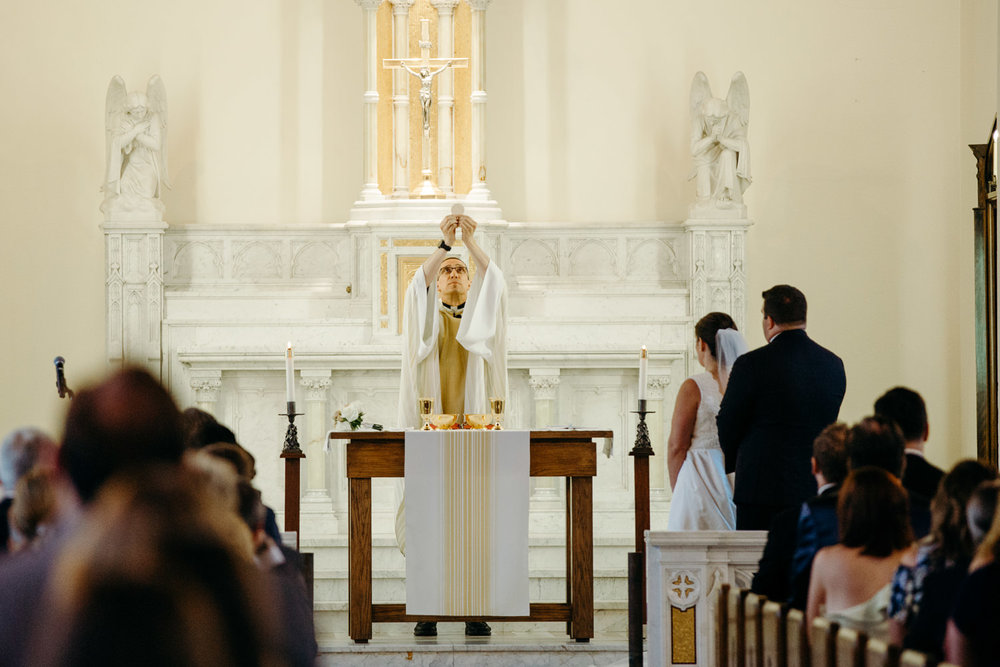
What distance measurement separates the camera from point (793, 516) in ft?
13.5

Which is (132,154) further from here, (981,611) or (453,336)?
(981,611)

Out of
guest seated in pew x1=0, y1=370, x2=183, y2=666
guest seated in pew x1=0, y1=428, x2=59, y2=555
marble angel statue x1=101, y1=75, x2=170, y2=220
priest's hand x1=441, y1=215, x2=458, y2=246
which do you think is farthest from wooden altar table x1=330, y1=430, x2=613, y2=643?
guest seated in pew x1=0, y1=370, x2=183, y2=666


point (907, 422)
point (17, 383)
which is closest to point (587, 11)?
point (17, 383)

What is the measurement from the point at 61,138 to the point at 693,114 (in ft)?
16.5

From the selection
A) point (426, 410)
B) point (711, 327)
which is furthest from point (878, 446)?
point (426, 410)

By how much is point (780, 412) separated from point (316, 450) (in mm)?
4775

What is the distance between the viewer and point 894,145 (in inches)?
421

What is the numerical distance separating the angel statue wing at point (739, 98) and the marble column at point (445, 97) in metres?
2.12

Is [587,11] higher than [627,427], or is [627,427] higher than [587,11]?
[587,11]

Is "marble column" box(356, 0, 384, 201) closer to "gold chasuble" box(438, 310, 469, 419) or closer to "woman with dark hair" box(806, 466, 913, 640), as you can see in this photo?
"gold chasuble" box(438, 310, 469, 419)

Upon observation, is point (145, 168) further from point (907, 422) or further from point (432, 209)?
point (907, 422)

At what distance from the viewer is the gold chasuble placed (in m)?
7.45

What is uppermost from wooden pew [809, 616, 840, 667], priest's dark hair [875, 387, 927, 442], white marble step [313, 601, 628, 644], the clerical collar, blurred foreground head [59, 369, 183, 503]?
the clerical collar

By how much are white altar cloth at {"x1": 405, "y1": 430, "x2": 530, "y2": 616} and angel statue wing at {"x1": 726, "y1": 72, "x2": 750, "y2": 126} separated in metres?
4.40
